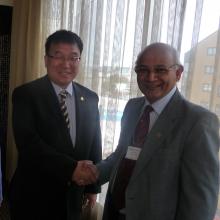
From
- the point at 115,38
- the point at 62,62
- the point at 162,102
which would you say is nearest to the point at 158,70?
the point at 162,102

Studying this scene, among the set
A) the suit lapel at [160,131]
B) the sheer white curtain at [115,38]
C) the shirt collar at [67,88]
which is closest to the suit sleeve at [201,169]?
the suit lapel at [160,131]

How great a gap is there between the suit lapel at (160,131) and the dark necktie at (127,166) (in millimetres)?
121

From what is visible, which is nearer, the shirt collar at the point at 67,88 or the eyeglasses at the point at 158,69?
the eyeglasses at the point at 158,69

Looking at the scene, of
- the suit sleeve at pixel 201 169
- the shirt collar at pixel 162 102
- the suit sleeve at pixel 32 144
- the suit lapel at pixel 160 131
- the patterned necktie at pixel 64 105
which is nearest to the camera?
the suit sleeve at pixel 201 169

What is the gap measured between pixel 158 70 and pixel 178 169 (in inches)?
17.1

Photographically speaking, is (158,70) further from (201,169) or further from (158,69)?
(201,169)

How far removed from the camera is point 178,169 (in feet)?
3.83

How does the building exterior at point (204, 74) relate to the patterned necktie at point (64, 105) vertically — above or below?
above

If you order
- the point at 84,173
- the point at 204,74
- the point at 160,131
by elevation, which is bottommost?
the point at 84,173

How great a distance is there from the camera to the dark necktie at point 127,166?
1.41 meters

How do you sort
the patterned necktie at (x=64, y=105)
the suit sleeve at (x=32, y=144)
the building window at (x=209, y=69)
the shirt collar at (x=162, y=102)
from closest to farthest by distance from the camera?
the shirt collar at (x=162, y=102), the building window at (x=209, y=69), the suit sleeve at (x=32, y=144), the patterned necktie at (x=64, y=105)

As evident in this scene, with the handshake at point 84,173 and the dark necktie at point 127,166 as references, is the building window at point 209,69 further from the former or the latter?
the handshake at point 84,173

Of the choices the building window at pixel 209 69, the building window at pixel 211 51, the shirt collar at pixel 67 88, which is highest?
the building window at pixel 211 51

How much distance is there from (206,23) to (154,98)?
0.48 meters
